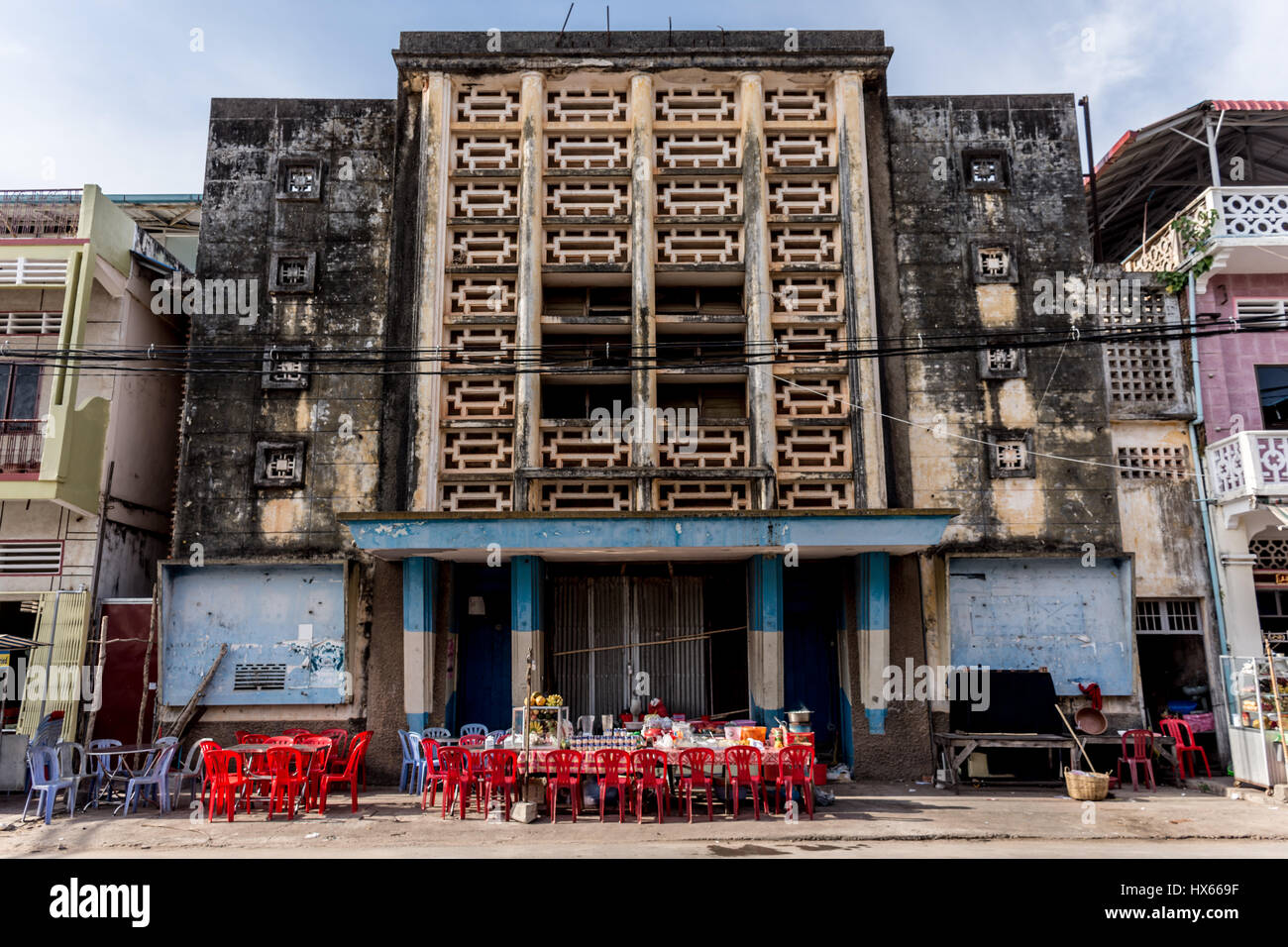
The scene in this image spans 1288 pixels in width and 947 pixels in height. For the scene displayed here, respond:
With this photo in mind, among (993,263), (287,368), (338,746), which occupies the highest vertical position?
(993,263)

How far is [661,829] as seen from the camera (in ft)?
36.2

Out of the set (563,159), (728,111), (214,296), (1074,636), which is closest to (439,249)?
(563,159)

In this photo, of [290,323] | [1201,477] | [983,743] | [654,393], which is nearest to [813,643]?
[983,743]

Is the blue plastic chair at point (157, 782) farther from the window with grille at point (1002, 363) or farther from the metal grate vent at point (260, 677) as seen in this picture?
the window with grille at point (1002, 363)

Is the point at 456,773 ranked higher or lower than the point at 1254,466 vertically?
lower

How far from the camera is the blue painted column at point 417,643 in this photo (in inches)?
560

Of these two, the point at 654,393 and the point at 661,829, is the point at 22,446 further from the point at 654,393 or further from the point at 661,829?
the point at 661,829

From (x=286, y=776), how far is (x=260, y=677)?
10.9ft

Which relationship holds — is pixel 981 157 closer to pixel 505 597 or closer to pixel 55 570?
pixel 505 597

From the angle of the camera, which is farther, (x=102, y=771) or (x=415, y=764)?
(x=415, y=764)

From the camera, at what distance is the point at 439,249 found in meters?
15.9

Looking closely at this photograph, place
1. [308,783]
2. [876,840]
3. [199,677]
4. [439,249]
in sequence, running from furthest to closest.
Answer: [439,249], [199,677], [308,783], [876,840]

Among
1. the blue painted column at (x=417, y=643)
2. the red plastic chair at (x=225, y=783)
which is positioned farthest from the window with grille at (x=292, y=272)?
the red plastic chair at (x=225, y=783)

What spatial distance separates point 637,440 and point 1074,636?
814cm
